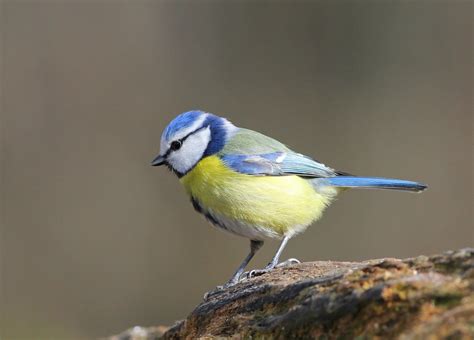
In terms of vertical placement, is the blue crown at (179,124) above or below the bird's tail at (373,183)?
above

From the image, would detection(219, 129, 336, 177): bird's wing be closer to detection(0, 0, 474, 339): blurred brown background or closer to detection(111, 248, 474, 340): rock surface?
detection(111, 248, 474, 340): rock surface

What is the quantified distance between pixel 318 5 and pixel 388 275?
7.59m

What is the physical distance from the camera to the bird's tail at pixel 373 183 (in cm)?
387

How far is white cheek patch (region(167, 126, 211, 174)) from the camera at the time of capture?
4145 mm

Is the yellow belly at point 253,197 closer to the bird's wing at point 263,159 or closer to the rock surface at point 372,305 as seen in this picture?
the bird's wing at point 263,159

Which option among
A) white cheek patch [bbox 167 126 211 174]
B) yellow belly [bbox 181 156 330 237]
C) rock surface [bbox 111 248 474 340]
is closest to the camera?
rock surface [bbox 111 248 474 340]

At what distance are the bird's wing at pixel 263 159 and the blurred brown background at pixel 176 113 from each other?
353 cm

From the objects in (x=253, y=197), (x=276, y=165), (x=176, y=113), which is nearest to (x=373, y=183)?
(x=276, y=165)

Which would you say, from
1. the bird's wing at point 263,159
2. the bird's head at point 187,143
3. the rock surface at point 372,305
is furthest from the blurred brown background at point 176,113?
the rock surface at point 372,305

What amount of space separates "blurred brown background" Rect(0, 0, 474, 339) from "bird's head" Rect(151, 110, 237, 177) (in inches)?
135

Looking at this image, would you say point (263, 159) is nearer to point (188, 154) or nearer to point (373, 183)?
point (188, 154)

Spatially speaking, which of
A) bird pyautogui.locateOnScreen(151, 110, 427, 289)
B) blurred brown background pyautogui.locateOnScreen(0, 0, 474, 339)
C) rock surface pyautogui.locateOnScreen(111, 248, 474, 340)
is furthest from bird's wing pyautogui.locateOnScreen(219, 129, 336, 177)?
blurred brown background pyautogui.locateOnScreen(0, 0, 474, 339)

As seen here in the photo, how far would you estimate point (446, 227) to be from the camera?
786 cm

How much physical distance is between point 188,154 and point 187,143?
69 mm
